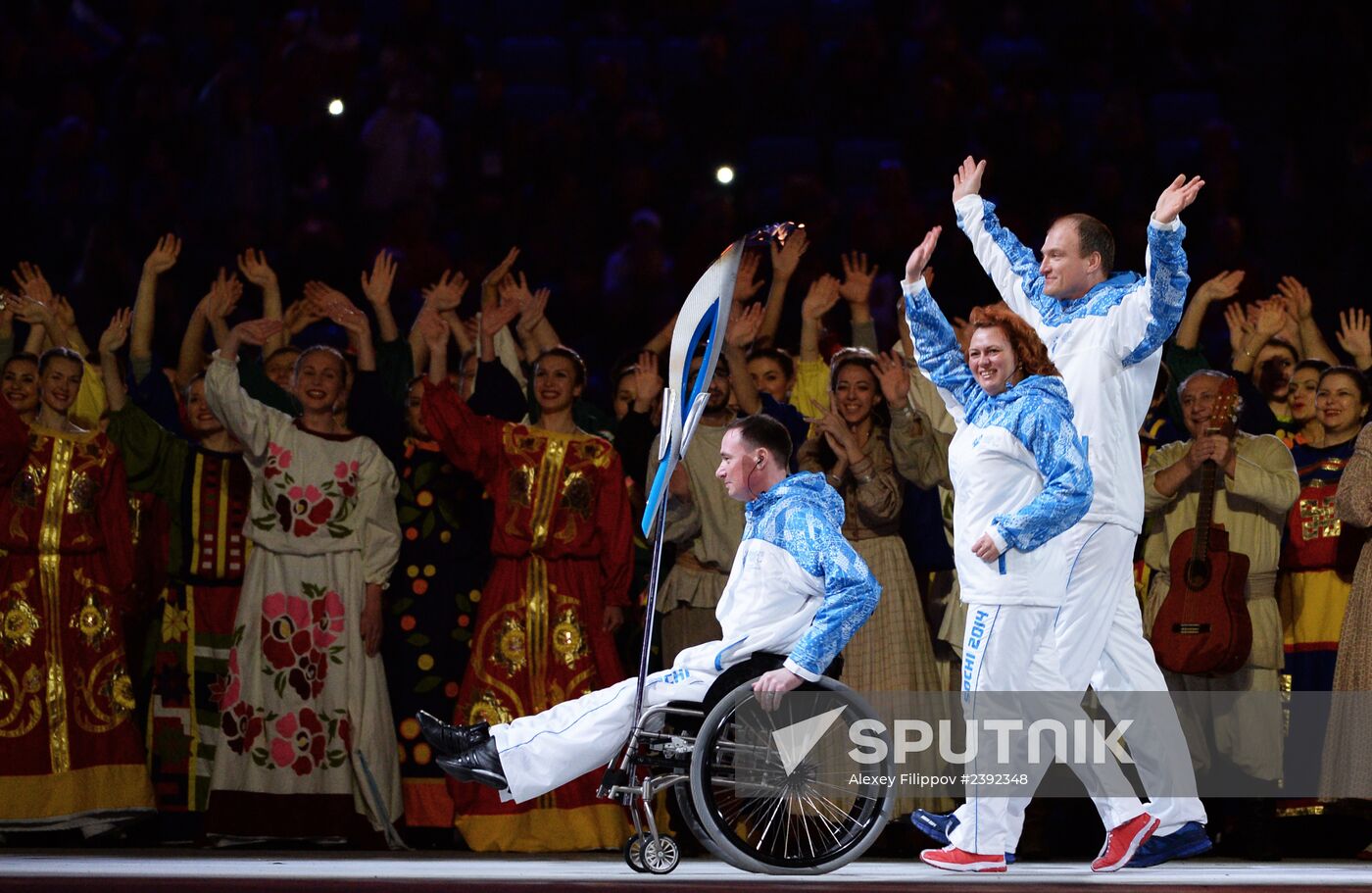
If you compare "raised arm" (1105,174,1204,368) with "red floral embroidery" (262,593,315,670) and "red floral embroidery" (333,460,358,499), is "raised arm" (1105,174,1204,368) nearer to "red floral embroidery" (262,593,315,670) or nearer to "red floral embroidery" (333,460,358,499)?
"red floral embroidery" (333,460,358,499)

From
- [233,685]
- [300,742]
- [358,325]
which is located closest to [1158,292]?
[358,325]

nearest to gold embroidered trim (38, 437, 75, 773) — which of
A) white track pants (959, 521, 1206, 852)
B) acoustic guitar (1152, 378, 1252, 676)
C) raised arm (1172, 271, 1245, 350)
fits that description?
white track pants (959, 521, 1206, 852)

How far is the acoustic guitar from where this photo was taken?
5.58m

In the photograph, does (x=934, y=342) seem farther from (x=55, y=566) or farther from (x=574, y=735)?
(x=55, y=566)

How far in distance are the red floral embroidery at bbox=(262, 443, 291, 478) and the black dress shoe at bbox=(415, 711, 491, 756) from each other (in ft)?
7.02

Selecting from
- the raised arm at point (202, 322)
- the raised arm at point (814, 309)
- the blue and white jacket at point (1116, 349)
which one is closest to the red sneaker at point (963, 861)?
the blue and white jacket at point (1116, 349)

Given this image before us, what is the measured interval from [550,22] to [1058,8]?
2.72 m

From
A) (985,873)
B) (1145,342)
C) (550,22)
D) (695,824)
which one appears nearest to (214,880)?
(695,824)

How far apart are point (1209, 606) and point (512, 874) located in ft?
8.13

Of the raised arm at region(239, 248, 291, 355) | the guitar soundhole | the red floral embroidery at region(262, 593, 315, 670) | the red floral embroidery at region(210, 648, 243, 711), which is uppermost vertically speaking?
the raised arm at region(239, 248, 291, 355)

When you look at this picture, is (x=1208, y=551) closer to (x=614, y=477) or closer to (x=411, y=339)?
(x=614, y=477)

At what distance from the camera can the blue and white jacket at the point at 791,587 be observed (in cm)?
418

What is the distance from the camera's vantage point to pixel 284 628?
6188 mm

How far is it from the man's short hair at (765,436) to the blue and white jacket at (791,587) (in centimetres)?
9
